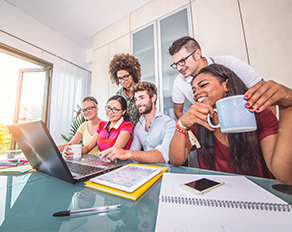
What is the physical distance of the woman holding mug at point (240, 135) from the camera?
53cm

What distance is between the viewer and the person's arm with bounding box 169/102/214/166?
66 cm

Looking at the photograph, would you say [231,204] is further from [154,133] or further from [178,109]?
[178,109]

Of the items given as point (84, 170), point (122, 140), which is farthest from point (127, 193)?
point (122, 140)

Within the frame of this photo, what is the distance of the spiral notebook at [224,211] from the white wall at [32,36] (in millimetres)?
3523

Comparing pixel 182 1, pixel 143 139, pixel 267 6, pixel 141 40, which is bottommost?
pixel 143 139

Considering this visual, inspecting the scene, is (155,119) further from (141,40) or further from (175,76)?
(141,40)

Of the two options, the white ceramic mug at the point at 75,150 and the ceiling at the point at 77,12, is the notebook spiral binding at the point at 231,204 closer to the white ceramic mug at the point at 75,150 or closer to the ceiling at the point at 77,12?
the white ceramic mug at the point at 75,150

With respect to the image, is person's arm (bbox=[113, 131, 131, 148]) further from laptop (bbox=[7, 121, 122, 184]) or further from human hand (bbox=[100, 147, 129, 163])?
laptop (bbox=[7, 121, 122, 184])

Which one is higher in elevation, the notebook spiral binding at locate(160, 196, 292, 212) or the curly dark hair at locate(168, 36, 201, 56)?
the curly dark hair at locate(168, 36, 201, 56)

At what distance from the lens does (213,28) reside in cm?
185

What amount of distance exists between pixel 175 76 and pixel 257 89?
65.3 inches

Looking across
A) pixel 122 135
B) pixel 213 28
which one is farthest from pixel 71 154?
pixel 213 28

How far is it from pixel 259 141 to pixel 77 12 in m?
3.52

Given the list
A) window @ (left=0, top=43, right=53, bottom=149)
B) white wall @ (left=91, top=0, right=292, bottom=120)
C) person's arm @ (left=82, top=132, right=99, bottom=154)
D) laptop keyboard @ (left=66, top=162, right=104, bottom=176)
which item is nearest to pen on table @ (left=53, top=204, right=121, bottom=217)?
laptop keyboard @ (left=66, top=162, right=104, bottom=176)
